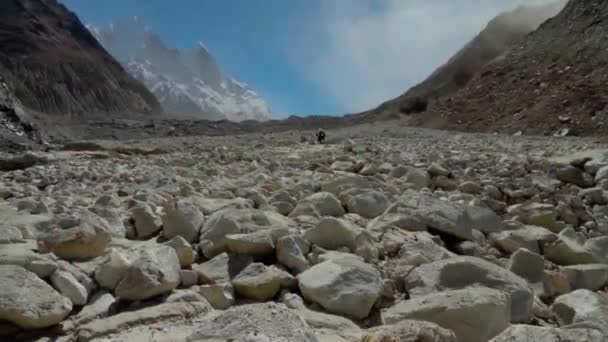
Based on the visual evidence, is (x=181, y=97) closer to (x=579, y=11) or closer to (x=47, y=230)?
(x=579, y=11)

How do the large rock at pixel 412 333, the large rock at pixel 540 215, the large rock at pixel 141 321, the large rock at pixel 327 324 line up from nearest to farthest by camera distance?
the large rock at pixel 412 333, the large rock at pixel 141 321, the large rock at pixel 327 324, the large rock at pixel 540 215

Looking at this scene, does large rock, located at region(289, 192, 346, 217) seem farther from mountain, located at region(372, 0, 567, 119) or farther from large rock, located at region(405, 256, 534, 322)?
mountain, located at region(372, 0, 567, 119)

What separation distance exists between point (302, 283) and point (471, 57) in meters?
47.4

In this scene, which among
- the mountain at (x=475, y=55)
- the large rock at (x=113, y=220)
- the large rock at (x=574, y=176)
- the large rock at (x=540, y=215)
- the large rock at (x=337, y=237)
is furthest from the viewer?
the mountain at (x=475, y=55)

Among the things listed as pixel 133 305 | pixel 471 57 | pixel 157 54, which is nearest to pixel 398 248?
pixel 133 305

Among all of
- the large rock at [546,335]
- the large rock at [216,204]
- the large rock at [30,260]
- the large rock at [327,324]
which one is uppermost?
the large rock at [216,204]

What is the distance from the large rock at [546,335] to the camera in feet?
4.97

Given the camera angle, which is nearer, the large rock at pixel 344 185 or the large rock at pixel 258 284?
the large rock at pixel 258 284

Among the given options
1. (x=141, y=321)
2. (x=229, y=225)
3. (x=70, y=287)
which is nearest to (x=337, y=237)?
(x=229, y=225)

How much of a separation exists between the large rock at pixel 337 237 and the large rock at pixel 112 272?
885mm

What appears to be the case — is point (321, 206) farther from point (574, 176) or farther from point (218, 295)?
point (574, 176)

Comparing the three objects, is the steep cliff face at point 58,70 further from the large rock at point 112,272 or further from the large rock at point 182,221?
the large rock at point 112,272

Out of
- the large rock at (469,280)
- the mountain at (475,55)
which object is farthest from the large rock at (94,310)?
the mountain at (475,55)

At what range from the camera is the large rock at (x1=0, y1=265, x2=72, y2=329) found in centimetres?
166
